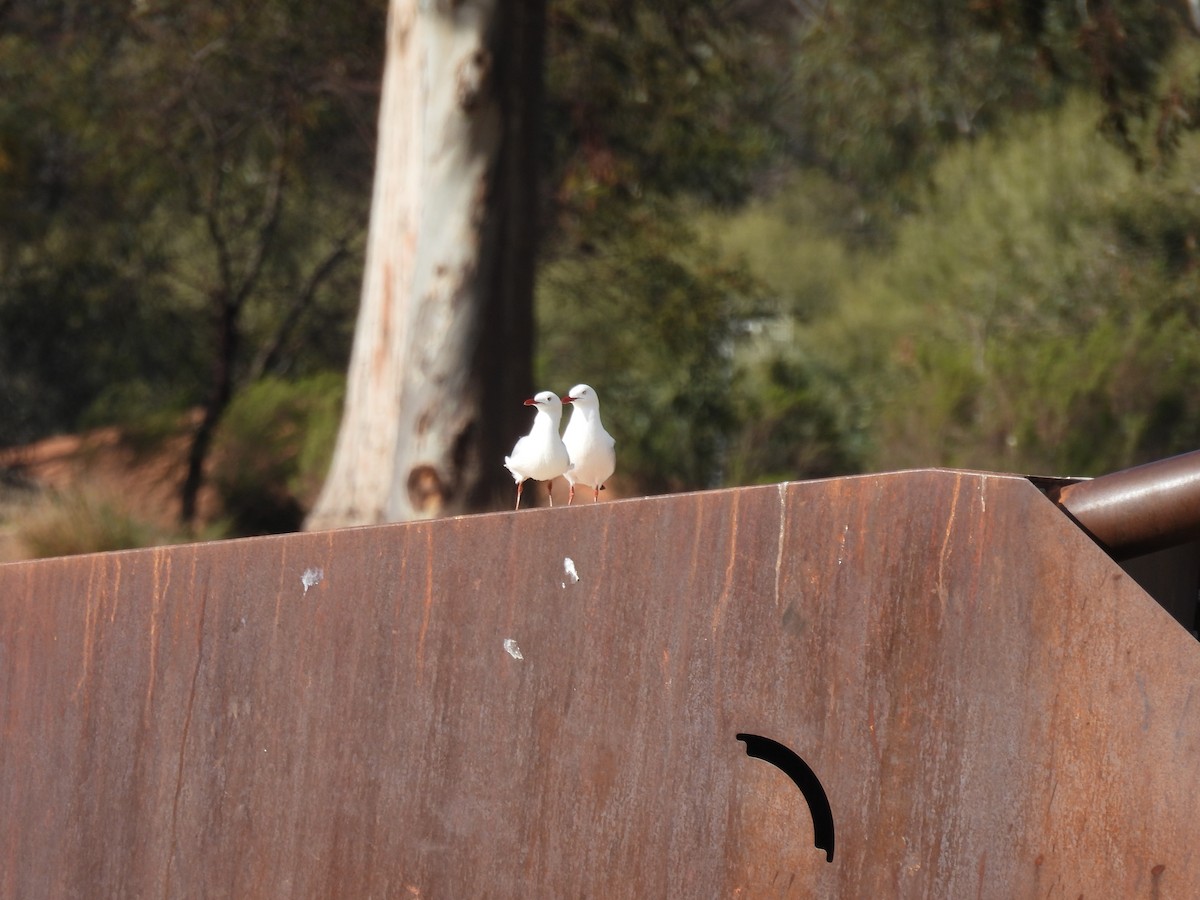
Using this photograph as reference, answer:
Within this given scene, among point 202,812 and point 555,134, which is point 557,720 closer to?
point 202,812

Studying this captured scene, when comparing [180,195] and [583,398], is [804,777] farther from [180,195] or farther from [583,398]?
[180,195]

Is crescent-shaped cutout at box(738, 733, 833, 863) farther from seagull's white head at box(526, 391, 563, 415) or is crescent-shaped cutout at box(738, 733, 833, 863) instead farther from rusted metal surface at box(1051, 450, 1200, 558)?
seagull's white head at box(526, 391, 563, 415)

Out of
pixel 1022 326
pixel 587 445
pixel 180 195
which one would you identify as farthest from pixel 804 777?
pixel 1022 326

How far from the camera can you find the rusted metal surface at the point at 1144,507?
2.25 meters

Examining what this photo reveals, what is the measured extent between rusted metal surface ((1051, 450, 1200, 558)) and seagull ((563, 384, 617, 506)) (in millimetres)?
1498

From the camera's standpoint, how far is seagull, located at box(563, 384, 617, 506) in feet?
12.0

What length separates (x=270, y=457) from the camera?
14.5 meters

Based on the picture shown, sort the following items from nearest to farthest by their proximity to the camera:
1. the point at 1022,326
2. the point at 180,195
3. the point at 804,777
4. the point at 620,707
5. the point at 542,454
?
the point at 804,777 < the point at 620,707 < the point at 542,454 < the point at 180,195 < the point at 1022,326

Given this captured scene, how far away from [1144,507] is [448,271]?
25.7 feet

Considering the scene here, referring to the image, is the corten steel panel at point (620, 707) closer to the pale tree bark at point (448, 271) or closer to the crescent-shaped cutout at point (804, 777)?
the crescent-shaped cutout at point (804, 777)

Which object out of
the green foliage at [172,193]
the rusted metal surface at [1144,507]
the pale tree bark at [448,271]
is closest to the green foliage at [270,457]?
the green foliage at [172,193]

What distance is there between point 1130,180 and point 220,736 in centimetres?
1709

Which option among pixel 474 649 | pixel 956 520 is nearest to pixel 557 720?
pixel 474 649

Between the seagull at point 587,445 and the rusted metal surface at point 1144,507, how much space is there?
150cm
